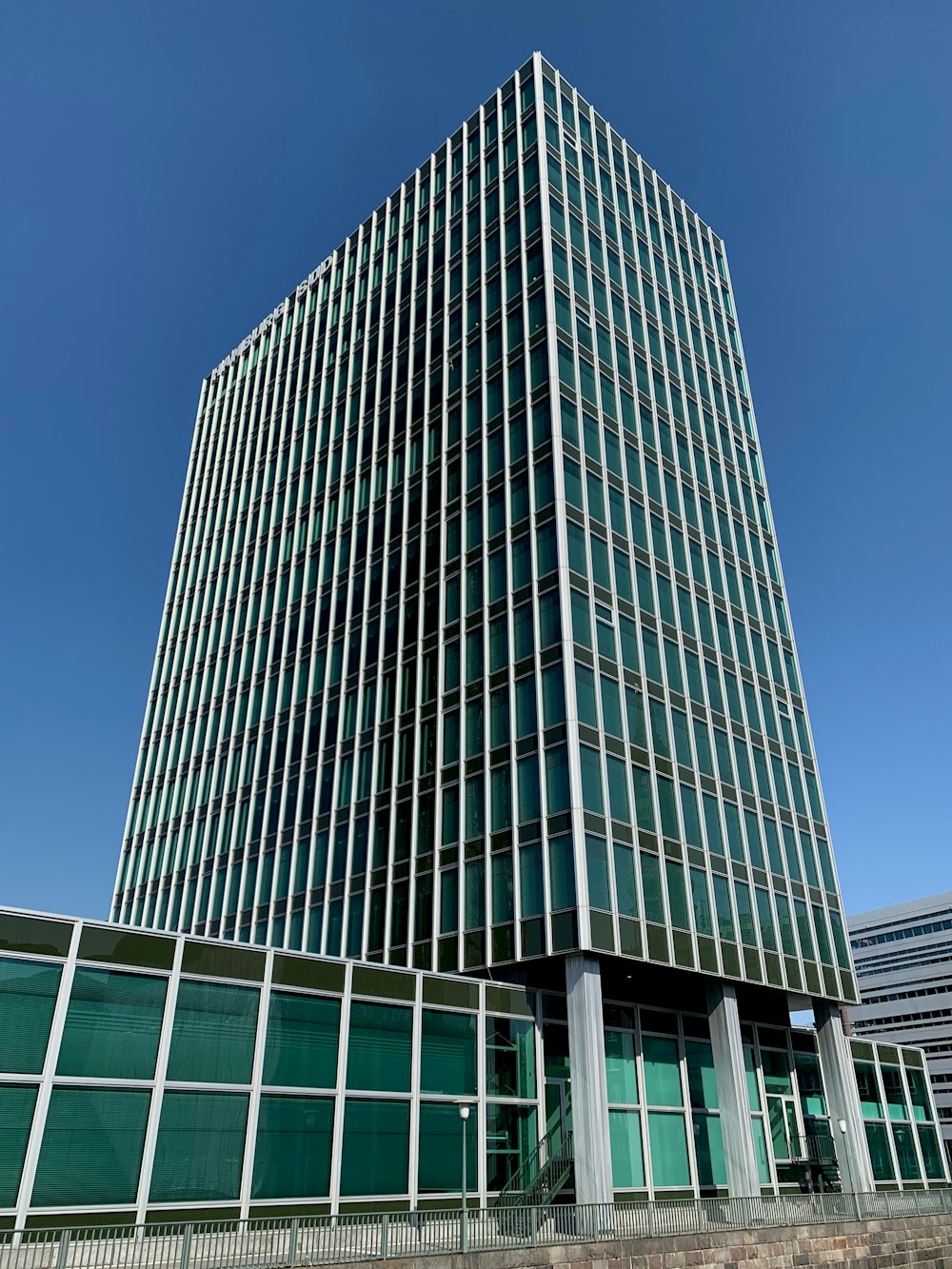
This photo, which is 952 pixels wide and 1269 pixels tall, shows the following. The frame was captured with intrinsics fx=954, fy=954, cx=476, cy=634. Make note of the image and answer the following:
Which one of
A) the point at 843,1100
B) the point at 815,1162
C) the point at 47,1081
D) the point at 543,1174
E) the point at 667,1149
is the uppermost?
the point at 843,1100

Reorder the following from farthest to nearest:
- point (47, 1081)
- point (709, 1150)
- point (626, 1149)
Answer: point (709, 1150), point (626, 1149), point (47, 1081)

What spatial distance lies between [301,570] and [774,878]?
3041cm

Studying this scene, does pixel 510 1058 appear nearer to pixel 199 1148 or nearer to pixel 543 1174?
pixel 543 1174

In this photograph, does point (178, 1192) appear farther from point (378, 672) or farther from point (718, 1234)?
point (378, 672)

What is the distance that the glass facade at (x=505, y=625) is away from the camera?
35812 mm

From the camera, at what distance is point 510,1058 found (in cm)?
3247

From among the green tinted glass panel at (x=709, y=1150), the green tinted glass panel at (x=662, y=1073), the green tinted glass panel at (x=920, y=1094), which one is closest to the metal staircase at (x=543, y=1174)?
the green tinted glass panel at (x=662, y=1073)

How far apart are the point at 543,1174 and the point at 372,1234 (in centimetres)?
1079

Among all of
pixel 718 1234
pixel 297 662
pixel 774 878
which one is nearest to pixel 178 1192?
pixel 718 1234

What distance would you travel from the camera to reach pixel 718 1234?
27312 mm

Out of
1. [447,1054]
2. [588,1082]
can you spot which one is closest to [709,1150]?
[588,1082]

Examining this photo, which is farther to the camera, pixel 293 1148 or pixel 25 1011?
pixel 293 1148

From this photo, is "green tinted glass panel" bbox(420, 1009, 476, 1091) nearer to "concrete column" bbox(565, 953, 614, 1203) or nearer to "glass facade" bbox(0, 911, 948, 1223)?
"glass facade" bbox(0, 911, 948, 1223)

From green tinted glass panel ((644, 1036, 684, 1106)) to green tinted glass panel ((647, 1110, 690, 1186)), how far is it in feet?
1.69
